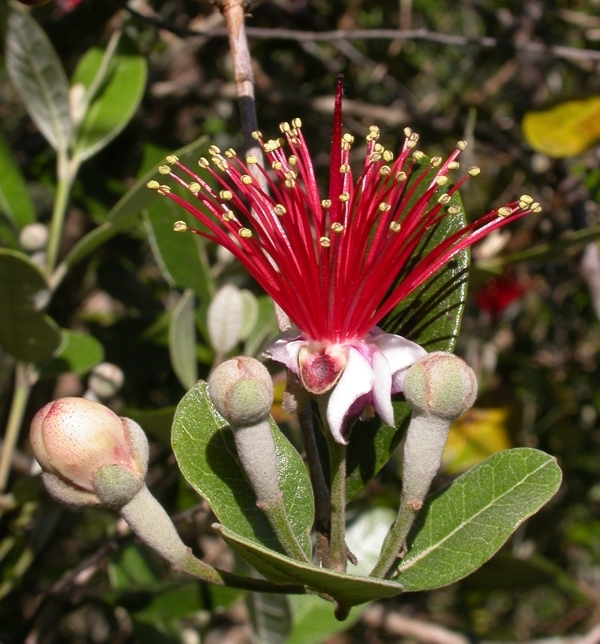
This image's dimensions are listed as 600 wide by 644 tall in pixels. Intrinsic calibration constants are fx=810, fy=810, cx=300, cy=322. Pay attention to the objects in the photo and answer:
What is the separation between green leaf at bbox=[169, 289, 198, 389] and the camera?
1629 mm

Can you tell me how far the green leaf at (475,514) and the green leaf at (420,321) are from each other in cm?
10

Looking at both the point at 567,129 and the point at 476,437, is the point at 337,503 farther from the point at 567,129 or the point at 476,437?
the point at 476,437

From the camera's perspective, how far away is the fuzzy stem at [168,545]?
100 cm

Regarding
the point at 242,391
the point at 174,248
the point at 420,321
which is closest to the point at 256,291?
the point at 174,248

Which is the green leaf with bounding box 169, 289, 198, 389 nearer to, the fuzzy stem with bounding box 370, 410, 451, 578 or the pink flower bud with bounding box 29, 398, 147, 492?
the pink flower bud with bounding box 29, 398, 147, 492

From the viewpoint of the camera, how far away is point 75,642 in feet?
10.2

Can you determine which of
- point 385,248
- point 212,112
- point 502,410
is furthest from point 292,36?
point 502,410

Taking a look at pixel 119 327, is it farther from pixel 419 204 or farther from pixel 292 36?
pixel 419 204

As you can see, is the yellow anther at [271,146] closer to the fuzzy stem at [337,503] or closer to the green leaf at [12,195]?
the fuzzy stem at [337,503]

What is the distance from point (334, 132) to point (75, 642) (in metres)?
2.66

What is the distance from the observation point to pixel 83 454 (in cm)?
95

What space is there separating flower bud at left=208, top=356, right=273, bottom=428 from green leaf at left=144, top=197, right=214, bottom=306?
0.91 metres

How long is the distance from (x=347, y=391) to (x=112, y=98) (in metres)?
1.27

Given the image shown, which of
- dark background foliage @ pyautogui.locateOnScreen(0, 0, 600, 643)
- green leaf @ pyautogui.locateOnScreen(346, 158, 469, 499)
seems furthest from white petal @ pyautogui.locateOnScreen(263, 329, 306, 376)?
dark background foliage @ pyautogui.locateOnScreen(0, 0, 600, 643)
